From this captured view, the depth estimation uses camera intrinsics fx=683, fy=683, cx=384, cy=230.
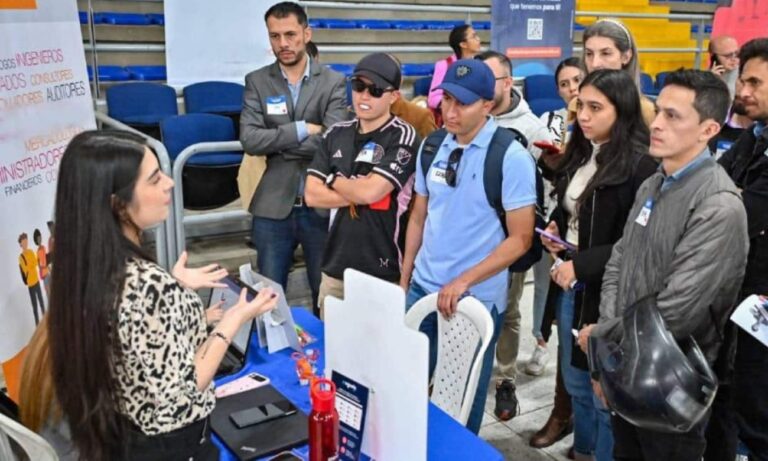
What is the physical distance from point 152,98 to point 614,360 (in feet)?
14.0

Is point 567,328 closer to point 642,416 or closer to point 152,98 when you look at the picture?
point 642,416

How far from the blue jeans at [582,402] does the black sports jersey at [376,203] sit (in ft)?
2.16

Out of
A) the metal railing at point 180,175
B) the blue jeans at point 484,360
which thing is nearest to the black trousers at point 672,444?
the blue jeans at point 484,360

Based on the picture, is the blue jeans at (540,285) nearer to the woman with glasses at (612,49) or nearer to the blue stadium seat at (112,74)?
the woman with glasses at (612,49)

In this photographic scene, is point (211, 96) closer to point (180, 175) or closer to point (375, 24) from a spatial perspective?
point (180, 175)

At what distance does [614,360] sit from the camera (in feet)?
5.92

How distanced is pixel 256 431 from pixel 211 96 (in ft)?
13.9

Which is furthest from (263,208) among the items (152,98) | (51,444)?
(152,98)

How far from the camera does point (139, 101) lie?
509 centimetres

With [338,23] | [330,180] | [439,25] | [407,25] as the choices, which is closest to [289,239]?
[330,180]

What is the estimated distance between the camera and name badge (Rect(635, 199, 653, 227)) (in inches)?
74.9

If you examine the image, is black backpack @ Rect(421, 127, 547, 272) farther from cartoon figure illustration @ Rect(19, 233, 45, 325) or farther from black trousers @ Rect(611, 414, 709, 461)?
cartoon figure illustration @ Rect(19, 233, 45, 325)

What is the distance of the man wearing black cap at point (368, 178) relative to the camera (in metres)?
2.46

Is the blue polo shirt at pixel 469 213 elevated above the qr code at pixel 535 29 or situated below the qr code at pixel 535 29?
below
